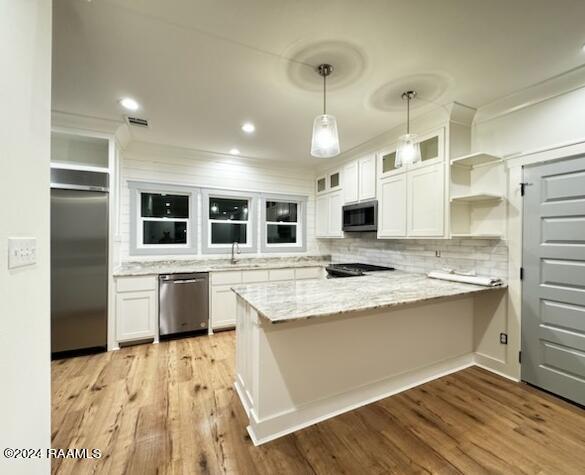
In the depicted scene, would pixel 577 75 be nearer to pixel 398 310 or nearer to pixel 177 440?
pixel 398 310

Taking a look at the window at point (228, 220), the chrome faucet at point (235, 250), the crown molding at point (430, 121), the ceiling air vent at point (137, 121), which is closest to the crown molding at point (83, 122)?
the ceiling air vent at point (137, 121)

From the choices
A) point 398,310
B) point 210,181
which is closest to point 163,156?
point 210,181

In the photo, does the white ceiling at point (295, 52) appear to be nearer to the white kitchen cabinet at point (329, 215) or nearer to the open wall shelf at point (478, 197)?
the open wall shelf at point (478, 197)

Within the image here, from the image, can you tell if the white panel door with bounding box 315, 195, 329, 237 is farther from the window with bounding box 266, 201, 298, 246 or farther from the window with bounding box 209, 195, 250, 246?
the window with bounding box 209, 195, 250, 246

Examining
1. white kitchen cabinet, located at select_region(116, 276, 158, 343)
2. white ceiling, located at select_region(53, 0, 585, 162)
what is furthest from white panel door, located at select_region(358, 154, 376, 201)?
white kitchen cabinet, located at select_region(116, 276, 158, 343)

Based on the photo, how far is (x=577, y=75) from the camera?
2086 millimetres

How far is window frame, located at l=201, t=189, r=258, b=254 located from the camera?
4.21m

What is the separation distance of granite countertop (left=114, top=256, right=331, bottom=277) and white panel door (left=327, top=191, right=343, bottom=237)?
64 centimetres

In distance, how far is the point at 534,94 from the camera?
232cm

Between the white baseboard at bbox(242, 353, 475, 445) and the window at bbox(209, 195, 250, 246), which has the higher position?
the window at bbox(209, 195, 250, 246)

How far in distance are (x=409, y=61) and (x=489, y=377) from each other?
292 cm

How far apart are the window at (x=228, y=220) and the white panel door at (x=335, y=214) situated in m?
1.45

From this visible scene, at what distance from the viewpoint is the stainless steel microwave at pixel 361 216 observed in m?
3.59

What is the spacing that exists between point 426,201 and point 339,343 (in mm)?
1852
